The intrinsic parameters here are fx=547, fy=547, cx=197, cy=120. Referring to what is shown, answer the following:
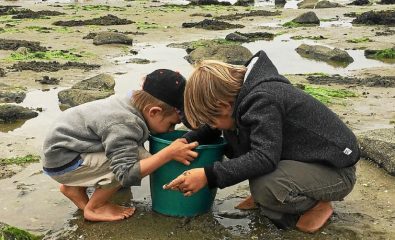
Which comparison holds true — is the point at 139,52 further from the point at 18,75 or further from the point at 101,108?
the point at 101,108

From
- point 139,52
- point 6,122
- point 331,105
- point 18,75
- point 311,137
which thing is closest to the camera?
point 311,137

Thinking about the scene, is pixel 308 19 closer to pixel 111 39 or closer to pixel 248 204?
pixel 111 39

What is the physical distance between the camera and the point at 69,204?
387cm

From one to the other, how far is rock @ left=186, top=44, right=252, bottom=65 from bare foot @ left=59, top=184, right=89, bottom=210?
620 cm

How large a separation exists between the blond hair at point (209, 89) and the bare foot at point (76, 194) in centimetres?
101

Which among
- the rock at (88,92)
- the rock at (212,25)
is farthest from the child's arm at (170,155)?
the rock at (212,25)

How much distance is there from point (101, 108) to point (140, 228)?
0.80 metres

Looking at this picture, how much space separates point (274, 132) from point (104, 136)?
40.2 inches

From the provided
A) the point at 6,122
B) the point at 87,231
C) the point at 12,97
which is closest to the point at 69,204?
the point at 87,231

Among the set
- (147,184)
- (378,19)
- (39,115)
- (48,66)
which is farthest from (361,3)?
(147,184)

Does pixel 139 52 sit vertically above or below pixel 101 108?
below

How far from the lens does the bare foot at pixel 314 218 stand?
A: 338 cm

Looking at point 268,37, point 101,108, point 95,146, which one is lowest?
point 268,37

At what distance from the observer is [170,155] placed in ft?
10.7
